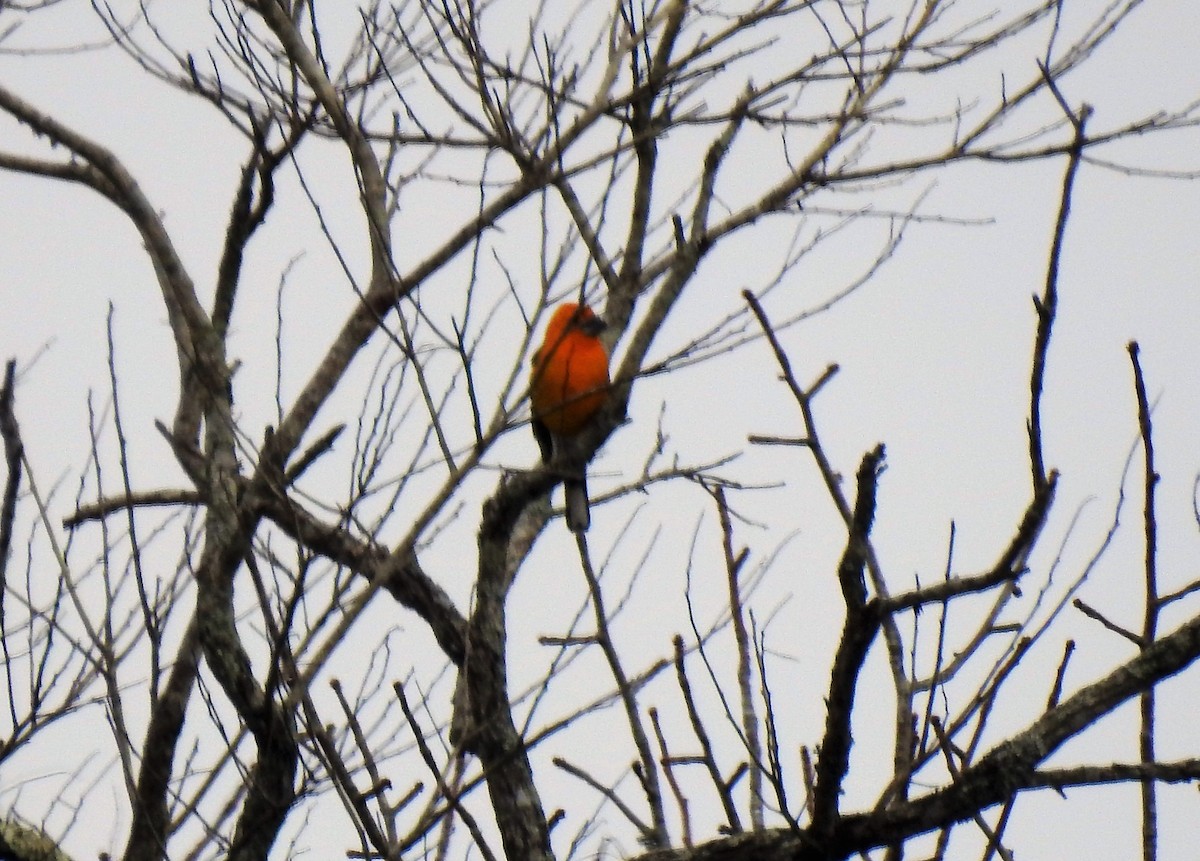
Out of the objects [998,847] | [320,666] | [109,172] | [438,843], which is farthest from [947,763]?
[109,172]

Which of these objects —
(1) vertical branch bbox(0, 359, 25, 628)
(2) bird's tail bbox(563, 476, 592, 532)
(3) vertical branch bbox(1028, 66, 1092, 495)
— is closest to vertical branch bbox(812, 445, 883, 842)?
(3) vertical branch bbox(1028, 66, 1092, 495)

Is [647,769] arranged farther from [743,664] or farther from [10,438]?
[10,438]

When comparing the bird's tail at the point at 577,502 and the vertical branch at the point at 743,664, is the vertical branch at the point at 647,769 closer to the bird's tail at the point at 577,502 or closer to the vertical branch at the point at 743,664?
the vertical branch at the point at 743,664

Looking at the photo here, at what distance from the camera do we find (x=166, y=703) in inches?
135

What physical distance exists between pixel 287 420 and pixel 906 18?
2.32 metres

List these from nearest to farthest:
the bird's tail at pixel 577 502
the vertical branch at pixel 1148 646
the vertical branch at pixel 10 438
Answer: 1. the vertical branch at pixel 1148 646
2. the vertical branch at pixel 10 438
3. the bird's tail at pixel 577 502

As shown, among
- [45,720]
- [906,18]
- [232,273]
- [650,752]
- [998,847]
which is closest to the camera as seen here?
[998,847]

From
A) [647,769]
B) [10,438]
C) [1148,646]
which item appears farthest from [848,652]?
[10,438]

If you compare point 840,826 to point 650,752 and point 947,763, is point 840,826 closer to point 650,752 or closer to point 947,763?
point 947,763

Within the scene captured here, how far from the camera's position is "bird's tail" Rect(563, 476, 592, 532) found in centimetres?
373

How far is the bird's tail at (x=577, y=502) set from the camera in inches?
147

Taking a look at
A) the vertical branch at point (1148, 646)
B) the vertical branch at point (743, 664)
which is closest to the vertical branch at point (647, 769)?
the vertical branch at point (743, 664)

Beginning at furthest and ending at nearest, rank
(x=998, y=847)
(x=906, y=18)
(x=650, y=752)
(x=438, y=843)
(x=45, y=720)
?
1. (x=906, y=18)
2. (x=45, y=720)
3. (x=438, y=843)
4. (x=650, y=752)
5. (x=998, y=847)

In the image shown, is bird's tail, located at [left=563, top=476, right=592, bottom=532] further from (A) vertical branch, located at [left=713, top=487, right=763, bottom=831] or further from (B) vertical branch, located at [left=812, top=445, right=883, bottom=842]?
(B) vertical branch, located at [left=812, top=445, right=883, bottom=842]
